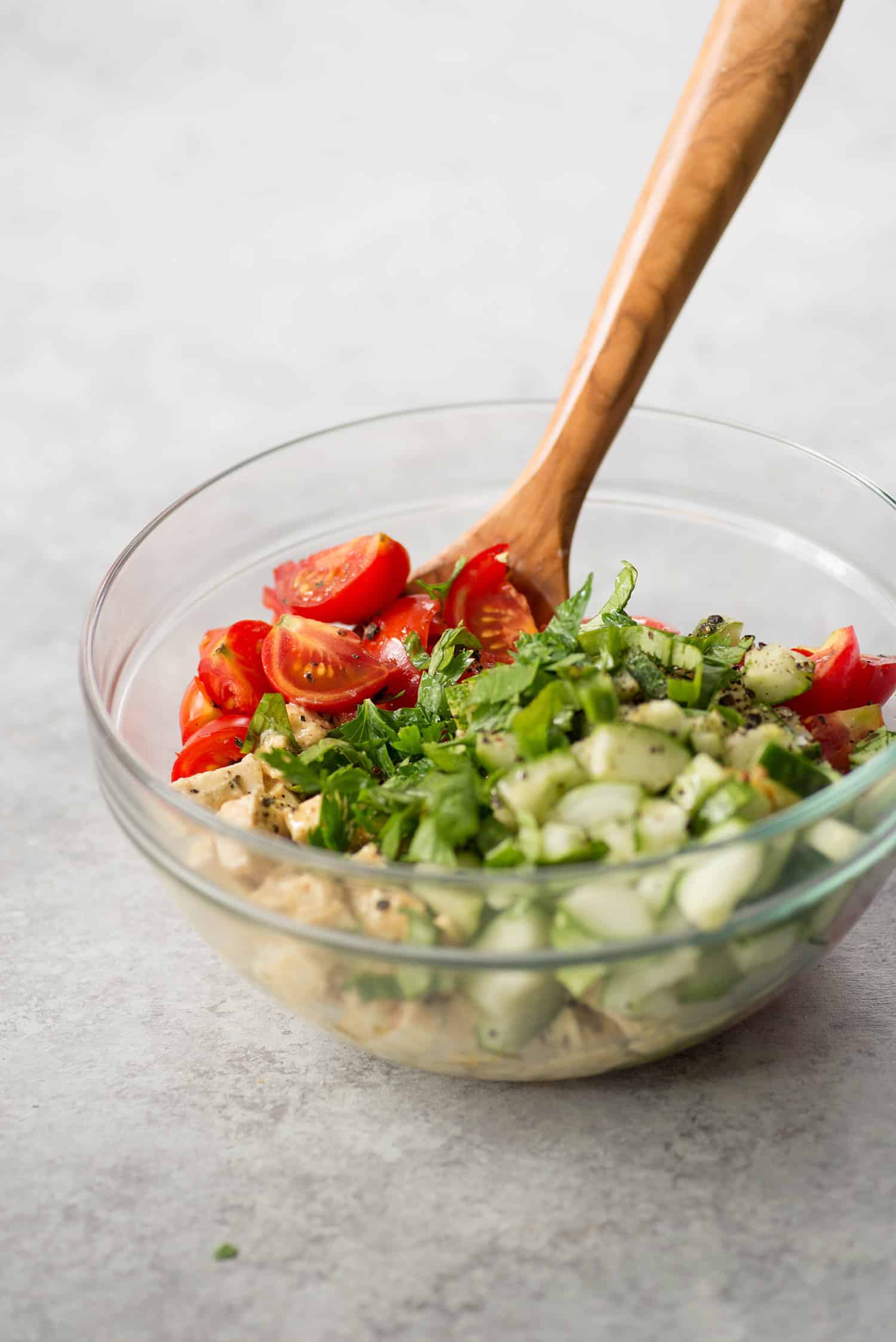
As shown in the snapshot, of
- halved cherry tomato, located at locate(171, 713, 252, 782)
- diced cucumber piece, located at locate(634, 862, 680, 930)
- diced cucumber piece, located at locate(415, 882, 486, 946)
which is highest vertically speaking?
diced cucumber piece, located at locate(634, 862, 680, 930)

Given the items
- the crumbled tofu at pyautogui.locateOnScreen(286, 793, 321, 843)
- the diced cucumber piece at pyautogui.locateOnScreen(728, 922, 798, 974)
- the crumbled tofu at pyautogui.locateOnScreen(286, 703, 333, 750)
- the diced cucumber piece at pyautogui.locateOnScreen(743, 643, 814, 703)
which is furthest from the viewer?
the crumbled tofu at pyautogui.locateOnScreen(286, 703, 333, 750)

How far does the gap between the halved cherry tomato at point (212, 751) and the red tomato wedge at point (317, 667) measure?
0.08 meters

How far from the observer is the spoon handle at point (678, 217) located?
1816mm

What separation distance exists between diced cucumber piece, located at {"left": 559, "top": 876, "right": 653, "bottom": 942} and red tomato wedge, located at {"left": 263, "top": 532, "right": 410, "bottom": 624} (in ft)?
2.75

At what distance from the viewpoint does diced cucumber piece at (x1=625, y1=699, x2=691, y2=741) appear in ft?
4.47

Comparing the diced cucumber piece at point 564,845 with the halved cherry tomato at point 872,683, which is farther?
the halved cherry tomato at point 872,683

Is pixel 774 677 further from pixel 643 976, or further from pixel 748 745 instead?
pixel 643 976

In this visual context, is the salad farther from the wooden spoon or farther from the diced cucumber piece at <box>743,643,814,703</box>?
the wooden spoon

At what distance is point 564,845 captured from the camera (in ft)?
4.18

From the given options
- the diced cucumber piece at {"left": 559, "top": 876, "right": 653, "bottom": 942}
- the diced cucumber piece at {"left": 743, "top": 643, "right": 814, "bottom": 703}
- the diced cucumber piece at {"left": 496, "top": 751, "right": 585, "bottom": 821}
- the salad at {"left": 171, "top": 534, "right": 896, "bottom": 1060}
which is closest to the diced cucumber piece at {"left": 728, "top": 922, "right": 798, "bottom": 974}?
the salad at {"left": 171, "top": 534, "right": 896, "bottom": 1060}

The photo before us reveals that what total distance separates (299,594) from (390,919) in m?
0.82

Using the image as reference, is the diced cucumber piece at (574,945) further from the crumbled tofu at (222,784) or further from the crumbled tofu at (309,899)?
the crumbled tofu at (222,784)

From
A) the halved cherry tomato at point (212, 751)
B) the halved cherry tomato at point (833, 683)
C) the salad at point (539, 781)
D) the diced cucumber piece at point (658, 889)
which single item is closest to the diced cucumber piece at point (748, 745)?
the salad at point (539, 781)

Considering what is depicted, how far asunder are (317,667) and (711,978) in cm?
71
